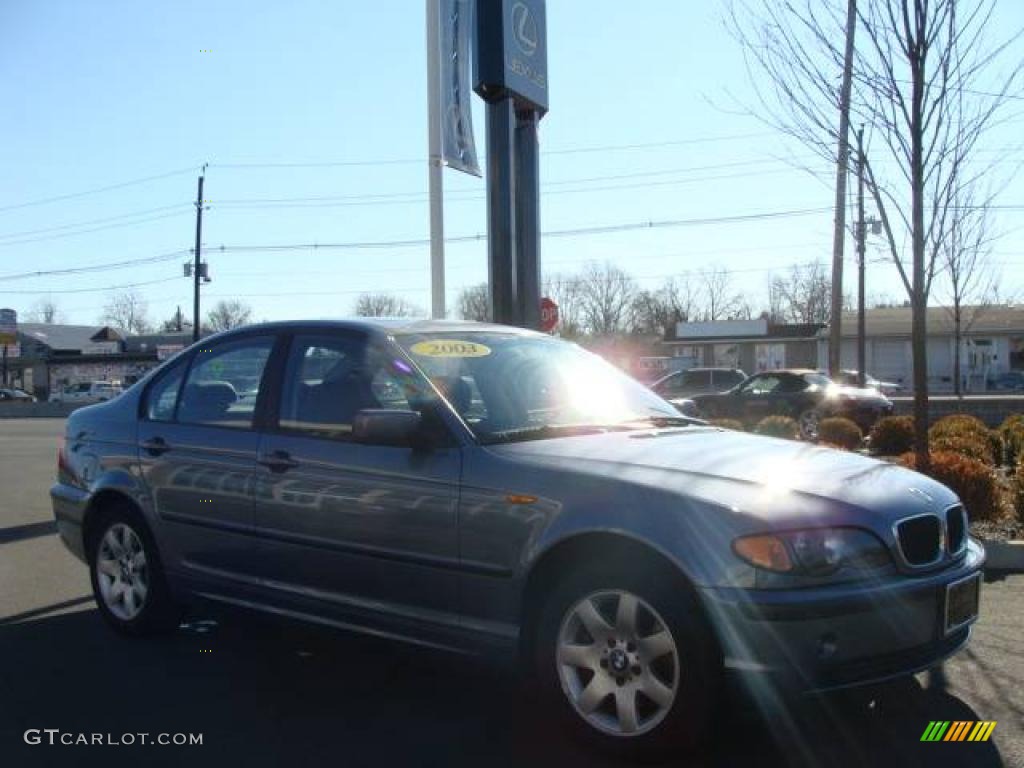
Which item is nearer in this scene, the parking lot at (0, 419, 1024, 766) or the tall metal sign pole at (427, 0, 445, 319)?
the parking lot at (0, 419, 1024, 766)

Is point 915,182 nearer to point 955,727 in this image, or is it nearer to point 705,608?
point 955,727

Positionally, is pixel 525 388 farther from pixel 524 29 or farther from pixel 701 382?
pixel 701 382

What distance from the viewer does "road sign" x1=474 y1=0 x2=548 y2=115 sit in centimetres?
1027

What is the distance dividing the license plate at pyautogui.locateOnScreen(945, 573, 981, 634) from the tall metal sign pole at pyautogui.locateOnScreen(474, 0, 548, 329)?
7.23m

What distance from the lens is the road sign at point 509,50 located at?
1027 cm

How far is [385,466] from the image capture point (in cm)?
429

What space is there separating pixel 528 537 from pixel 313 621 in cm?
134

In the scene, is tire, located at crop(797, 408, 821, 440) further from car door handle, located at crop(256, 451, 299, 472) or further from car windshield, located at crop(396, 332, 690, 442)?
car door handle, located at crop(256, 451, 299, 472)

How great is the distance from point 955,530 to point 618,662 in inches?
60.7

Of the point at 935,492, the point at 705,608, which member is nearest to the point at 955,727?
the point at 935,492

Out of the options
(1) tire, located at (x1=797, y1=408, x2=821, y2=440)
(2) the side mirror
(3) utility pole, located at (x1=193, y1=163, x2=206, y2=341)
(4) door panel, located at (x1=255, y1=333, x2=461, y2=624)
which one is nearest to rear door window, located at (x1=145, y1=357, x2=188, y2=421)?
(4) door panel, located at (x1=255, y1=333, x2=461, y2=624)

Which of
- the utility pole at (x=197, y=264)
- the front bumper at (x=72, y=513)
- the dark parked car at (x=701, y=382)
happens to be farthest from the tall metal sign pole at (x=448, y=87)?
the utility pole at (x=197, y=264)

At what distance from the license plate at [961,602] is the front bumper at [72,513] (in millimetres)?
4638

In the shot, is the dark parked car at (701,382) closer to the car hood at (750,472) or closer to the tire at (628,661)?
the car hood at (750,472)
